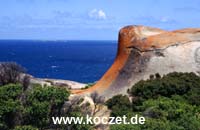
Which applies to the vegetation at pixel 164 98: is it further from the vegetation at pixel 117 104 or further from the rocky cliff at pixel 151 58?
the rocky cliff at pixel 151 58

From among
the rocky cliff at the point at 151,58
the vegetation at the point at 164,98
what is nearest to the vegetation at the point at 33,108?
the vegetation at the point at 164,98

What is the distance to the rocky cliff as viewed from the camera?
107 feet

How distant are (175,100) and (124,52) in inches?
282

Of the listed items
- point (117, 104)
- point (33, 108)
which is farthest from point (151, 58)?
point (33, 108)

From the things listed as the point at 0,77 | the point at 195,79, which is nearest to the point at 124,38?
the point at 195,79

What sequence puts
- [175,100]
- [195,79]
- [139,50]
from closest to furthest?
[175,100] < [195,79] < [139,50]

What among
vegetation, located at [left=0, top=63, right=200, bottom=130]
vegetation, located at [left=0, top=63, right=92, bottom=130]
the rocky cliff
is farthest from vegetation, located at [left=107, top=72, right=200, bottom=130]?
vegetation, located at [left=0, top=63, right=92, bottom=130]

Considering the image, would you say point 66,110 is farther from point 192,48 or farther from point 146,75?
point 192,48

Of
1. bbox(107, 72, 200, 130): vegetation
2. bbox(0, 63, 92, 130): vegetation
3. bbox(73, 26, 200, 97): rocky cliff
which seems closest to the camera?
bbox(0, 63, 92, 130): vegetation

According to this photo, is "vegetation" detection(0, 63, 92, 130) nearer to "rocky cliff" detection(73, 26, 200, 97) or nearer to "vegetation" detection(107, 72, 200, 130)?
"vegetation" detection(107, 72, 200, 130)

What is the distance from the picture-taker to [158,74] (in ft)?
106

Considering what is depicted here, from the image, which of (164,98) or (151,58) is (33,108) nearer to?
(164,98)

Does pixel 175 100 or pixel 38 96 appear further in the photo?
pixel 175 100

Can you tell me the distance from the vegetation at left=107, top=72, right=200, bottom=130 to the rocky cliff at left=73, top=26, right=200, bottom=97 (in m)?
0.88
